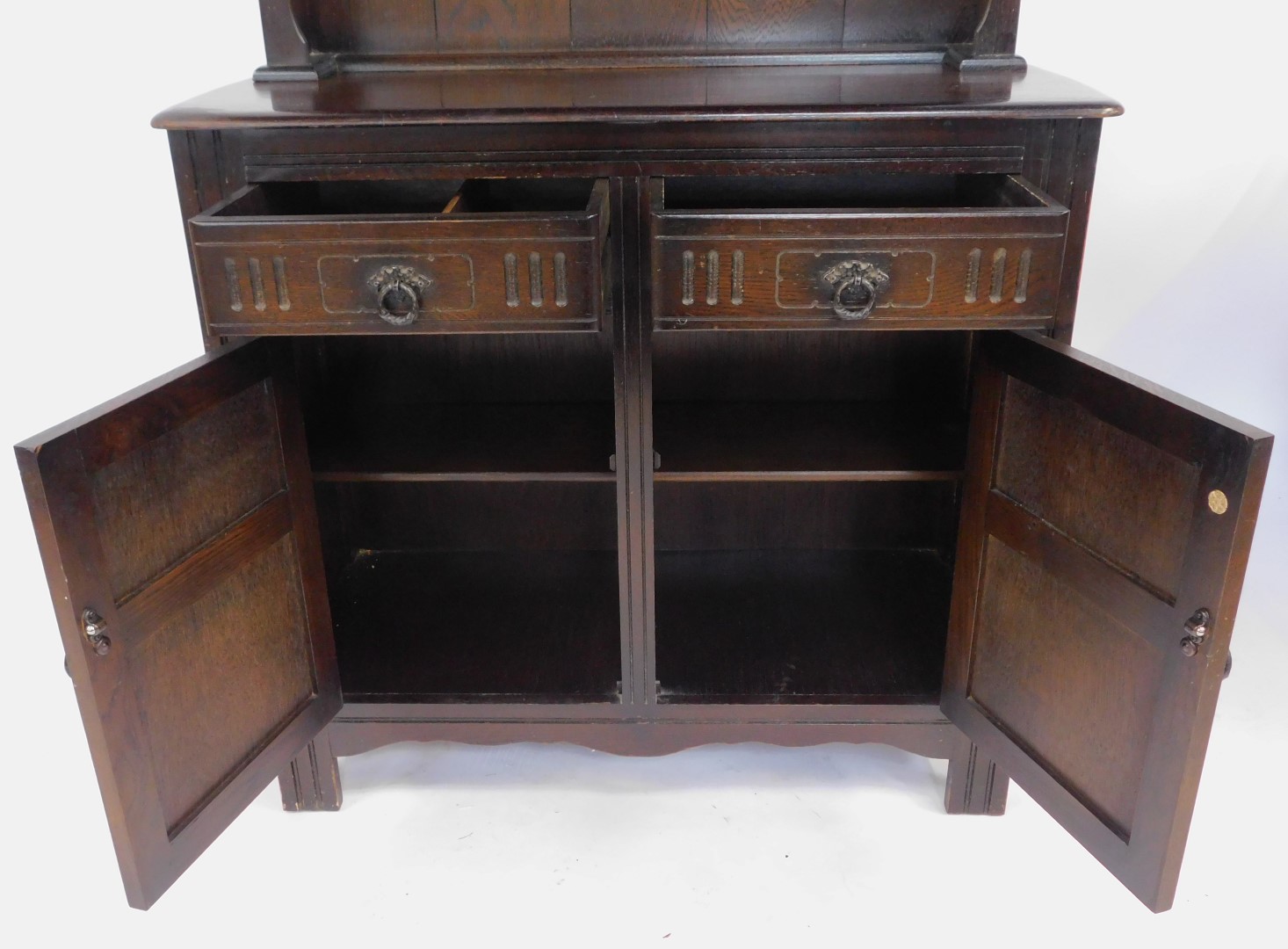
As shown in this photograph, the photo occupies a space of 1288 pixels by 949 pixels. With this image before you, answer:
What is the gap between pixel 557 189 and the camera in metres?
1.92

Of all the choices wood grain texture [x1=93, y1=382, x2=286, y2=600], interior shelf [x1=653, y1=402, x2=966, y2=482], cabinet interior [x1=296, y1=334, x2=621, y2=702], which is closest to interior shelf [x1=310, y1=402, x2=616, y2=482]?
cabinet interior [x1=296, y1=334, x2=621, y2=702]

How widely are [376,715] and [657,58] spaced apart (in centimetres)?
120

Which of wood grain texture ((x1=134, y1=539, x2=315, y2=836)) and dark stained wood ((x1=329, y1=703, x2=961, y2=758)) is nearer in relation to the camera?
wood grain texture ((x1=134, y1=539, x2=315, y2=836))

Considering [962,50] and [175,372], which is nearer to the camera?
[175,372]

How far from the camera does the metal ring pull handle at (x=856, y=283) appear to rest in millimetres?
1449

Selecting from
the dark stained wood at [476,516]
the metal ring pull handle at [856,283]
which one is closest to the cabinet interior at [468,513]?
A: the dark stained wood at [476,516]

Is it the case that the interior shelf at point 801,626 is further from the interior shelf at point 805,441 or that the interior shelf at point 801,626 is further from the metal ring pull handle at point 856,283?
the metal ring pull handle at point 856,283

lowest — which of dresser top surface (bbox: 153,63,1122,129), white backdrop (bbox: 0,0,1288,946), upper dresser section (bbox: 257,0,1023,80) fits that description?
white backdrop (bbox: 0,0,1288,946)

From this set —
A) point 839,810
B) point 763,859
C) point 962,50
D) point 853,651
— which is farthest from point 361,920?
point 962,50

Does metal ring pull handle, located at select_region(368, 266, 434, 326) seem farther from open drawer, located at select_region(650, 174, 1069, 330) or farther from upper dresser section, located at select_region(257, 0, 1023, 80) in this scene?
upper dresser section, located at select_region(257, 0, 1023, 80)

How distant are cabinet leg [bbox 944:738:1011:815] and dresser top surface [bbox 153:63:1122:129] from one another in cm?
100

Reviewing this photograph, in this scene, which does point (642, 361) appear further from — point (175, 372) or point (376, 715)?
point (376, 715)

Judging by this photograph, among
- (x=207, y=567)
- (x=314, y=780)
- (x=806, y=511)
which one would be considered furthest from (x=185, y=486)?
(x=806, y=511)

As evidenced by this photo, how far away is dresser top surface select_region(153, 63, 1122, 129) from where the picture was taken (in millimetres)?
1469
